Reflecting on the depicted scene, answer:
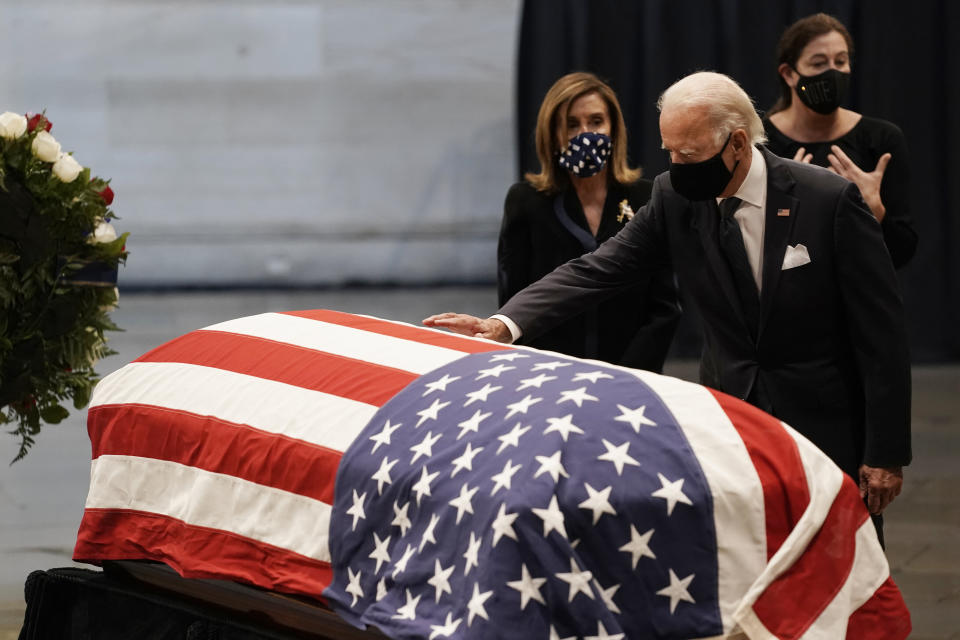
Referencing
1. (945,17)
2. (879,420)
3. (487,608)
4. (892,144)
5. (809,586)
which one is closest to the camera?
(487,608)

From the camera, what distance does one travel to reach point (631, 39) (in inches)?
316

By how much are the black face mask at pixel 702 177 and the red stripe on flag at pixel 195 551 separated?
1025 mm

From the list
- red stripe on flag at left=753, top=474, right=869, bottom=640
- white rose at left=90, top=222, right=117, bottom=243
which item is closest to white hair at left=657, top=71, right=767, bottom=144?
red stripe on flag at left=753, top=474, right=869, bottom=640

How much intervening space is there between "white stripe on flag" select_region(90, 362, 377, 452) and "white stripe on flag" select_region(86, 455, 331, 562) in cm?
12

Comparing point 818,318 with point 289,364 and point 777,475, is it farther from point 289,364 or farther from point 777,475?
point 289,364

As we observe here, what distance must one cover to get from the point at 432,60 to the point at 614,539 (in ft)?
24.9

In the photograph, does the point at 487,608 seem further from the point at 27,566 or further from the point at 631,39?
the point at 631,39

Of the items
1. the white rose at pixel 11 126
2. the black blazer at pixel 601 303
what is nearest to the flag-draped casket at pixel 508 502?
the white rose at pixel 11 126

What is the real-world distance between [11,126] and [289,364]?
797 mm

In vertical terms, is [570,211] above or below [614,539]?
above

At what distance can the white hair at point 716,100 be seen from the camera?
100.0 inches

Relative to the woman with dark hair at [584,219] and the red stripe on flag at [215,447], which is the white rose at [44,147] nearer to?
the red stripe on flag at [215,447]

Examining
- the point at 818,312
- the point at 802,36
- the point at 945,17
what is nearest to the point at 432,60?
the point at 945,17

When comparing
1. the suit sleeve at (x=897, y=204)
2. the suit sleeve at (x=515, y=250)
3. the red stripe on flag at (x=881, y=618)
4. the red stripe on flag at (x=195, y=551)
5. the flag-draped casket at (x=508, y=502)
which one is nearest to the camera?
the flag-draped casket at (x=508, y=502)
